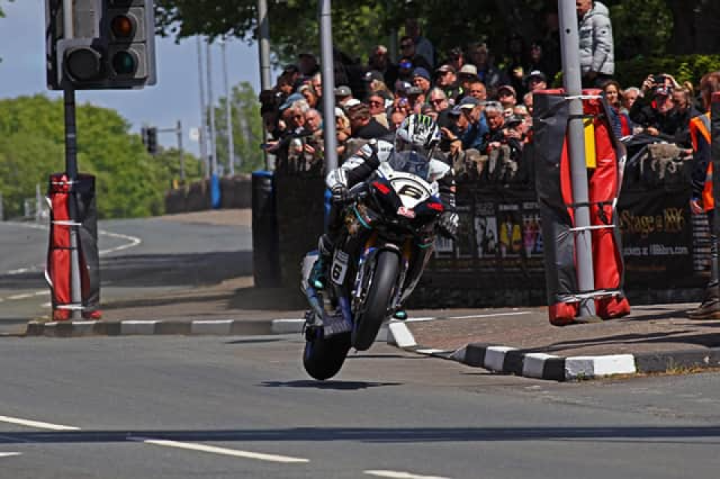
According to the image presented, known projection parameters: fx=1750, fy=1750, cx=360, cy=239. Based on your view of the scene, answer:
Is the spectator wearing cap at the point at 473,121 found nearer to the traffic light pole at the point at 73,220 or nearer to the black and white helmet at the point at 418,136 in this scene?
the traffic light pole at the point at 73,220

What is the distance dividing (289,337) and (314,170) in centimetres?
479

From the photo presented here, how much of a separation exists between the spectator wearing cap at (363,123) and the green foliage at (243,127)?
146046 millimetres

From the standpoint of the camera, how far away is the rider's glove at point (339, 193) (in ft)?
40.3

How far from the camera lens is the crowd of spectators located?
1886 cm

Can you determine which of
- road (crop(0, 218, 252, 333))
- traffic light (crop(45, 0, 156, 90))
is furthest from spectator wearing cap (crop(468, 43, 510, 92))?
road (crop(0, 218, 252, 333))

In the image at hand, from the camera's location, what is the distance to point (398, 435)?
30.5ft

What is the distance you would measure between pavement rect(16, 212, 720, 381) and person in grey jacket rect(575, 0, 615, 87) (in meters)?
2.97

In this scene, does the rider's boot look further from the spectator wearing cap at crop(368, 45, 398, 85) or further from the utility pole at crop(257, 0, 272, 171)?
the utility pole at crop(257, 0, 272, 171)

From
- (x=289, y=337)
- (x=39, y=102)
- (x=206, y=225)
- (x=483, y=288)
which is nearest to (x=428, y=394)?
(x=289, y=337)

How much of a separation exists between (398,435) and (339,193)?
3322 mm

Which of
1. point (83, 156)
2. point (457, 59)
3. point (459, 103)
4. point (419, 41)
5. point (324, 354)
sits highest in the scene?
point (83, 156)

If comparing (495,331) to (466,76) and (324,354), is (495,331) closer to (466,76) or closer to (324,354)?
(324,354)

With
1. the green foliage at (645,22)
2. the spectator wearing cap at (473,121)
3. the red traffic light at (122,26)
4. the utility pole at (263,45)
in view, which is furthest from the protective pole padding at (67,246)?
the green foliage at (645,22)

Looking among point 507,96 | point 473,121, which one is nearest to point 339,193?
point 473,121
